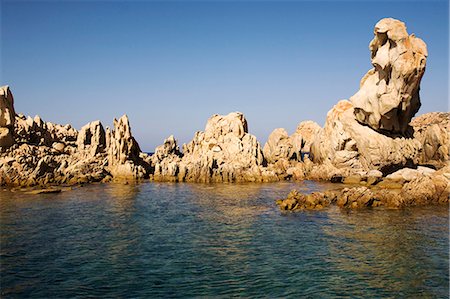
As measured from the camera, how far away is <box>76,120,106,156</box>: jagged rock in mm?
82175

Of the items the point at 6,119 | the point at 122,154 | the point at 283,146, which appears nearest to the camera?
the point at 6,119

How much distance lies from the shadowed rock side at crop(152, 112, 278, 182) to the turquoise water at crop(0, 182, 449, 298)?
28.7 metres

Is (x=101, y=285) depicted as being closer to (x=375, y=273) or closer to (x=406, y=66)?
(x=375, y=273)

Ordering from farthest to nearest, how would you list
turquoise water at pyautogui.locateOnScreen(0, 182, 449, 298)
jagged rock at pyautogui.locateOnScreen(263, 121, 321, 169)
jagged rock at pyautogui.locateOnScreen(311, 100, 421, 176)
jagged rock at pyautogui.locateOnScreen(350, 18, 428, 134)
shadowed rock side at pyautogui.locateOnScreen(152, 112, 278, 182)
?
jagged rock at pyautogui.locateOnScreen(263, 121, 321, 169)
shadowed rock side at pyautogui.locateOnScreen(152, 112, 278, 182)
jagged rock at pyautogui.locateOnScreen(311, 100, 421, 176)
jagged rock at pyautogui.locateOnScreen(350, 18, 428, 134)
turquoise water at pyautogui.locateOnScreen(0, 182, 449, 298)

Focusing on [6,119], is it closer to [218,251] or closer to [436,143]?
[218,251]

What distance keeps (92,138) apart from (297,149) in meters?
53.3

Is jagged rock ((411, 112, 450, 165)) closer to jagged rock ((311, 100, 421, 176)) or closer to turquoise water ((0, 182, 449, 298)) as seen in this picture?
jagged rock ((311, 100, 421, 176))

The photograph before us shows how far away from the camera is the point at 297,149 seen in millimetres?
92625

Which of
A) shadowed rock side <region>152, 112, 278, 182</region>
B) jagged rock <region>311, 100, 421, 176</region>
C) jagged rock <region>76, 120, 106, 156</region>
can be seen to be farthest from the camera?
jagged rock <region>76, 120, 106, 156</region>

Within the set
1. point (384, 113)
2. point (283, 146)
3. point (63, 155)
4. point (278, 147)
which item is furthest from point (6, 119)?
point (384, 113)

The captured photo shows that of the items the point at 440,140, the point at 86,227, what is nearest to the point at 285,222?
the point at 86,227

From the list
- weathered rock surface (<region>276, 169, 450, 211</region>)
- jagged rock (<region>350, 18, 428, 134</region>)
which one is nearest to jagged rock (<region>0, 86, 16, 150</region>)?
weathered rock surface (<region>276, 169, 450, 211</region>)

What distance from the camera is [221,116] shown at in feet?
297

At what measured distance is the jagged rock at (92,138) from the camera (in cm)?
8218
